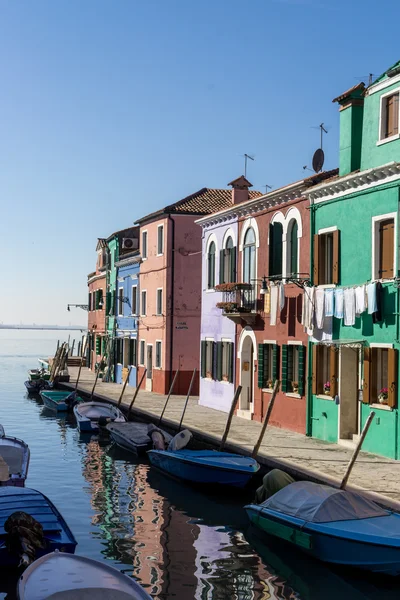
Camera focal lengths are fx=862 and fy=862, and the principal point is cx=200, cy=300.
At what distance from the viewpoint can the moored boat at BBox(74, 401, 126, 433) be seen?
30578mm

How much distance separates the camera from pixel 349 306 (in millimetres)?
21281

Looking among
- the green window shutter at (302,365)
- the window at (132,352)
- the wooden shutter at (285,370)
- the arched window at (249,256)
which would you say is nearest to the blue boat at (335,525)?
the green window shutter at (302,365)

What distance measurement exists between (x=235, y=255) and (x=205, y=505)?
12.8 meters

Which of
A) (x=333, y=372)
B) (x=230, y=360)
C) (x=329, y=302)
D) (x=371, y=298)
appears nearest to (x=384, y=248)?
(x=371, y=298)

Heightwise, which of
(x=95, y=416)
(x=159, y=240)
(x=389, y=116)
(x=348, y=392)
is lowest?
(x=95, y=416)

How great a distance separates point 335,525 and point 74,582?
479cm

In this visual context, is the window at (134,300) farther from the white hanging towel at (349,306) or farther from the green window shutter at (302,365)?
the white hanging towel at (349,306)

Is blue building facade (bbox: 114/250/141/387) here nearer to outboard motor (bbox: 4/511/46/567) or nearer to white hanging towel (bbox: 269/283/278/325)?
white hanging towel (bbox: 269/283/278/325)

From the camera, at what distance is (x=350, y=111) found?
22422 mm

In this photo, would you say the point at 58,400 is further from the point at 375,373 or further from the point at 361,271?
the point at 375,373

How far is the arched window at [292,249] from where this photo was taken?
2522 cm

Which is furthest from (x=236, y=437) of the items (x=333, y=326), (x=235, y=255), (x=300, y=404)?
(x=235, y=255)

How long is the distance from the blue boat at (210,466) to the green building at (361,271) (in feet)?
11.4

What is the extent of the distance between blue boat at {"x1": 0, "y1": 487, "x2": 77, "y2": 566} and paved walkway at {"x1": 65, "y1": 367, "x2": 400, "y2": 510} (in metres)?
5.51
